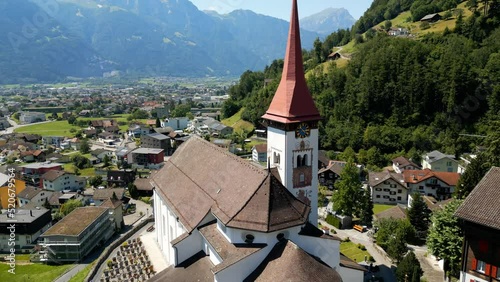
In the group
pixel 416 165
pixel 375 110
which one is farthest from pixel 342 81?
pixel 416 165

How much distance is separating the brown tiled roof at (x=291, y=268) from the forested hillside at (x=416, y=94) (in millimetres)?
53994

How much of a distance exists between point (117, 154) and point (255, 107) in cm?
4047

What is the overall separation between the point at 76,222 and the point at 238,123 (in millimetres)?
76516

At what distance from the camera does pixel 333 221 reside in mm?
47469

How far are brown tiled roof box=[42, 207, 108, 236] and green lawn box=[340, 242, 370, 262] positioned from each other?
2949 centimetres

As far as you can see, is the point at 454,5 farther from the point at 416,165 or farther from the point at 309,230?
the point at 309,230

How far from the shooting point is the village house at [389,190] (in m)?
56.2

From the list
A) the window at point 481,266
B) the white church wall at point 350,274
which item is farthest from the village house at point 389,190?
the window at point 481,266

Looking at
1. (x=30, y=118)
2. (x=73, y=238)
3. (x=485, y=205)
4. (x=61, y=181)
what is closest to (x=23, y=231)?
(x=73, y=238)

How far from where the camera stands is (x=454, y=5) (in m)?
113

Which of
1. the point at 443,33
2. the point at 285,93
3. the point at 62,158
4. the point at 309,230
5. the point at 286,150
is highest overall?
the point at 443,33

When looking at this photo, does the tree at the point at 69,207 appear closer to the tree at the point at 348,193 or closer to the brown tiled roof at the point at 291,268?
the tree at the point at 348,193

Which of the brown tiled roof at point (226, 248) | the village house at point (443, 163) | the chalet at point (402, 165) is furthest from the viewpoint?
the chalet at point (402, 165)

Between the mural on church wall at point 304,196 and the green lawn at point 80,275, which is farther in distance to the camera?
the green lawn at point 80,275
